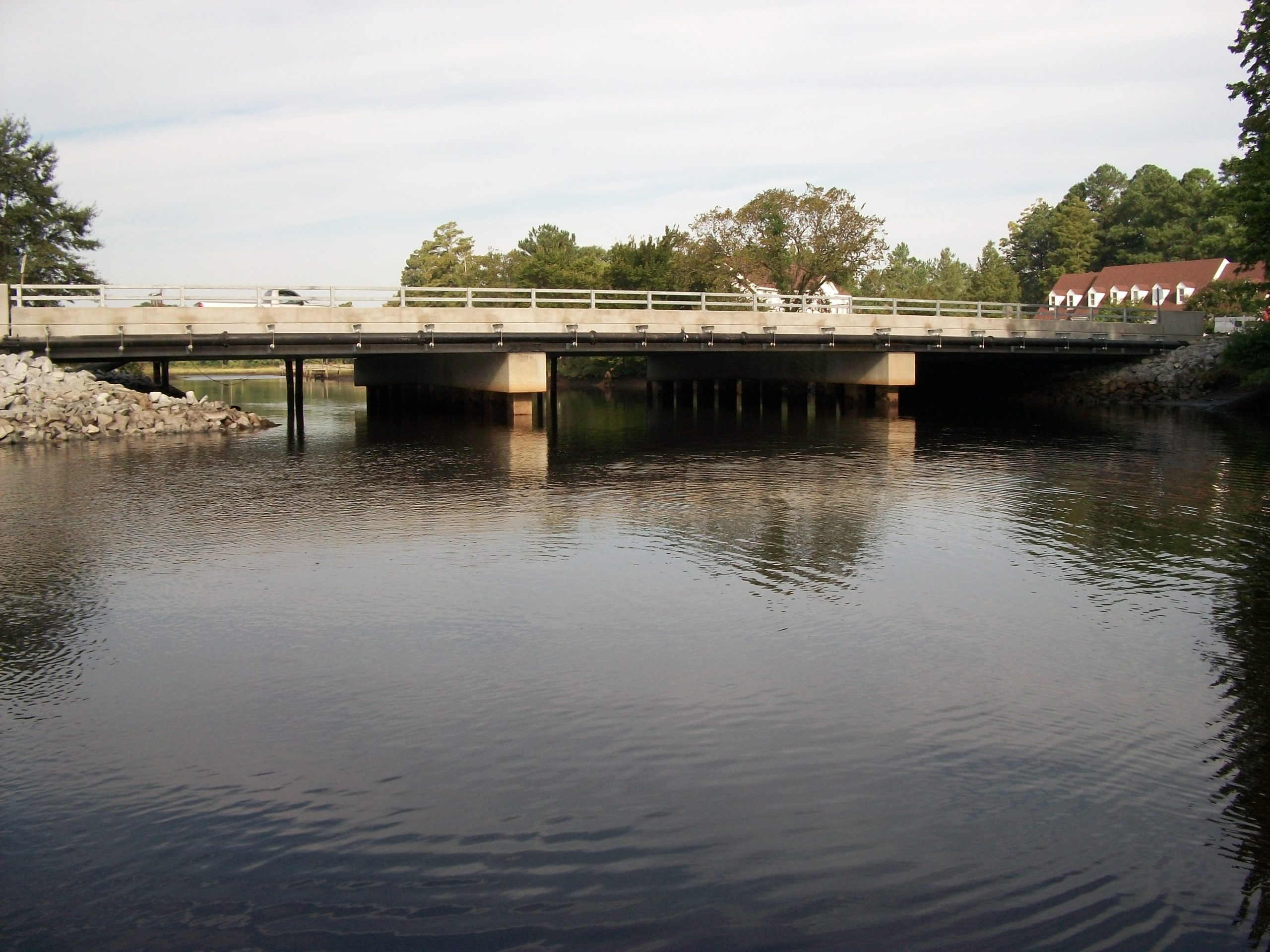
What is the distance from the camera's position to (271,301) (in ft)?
131

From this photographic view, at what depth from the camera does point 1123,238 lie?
422 ft

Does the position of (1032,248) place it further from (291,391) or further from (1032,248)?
(291,391)

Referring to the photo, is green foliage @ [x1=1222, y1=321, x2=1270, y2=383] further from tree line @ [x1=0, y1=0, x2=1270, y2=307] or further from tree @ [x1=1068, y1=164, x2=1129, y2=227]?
tree @ [x1=1068, y1=164, x2=1129, y2=227]

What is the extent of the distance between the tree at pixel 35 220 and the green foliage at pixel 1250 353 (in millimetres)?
64074

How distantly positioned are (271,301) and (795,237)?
152 feet

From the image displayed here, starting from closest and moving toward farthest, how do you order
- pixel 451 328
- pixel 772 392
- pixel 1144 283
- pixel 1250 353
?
pixel 451 328, pixel 1250 353, pixel 772 392, pixel 1144 283

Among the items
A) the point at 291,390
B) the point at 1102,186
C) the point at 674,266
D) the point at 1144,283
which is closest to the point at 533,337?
the point at 291,390

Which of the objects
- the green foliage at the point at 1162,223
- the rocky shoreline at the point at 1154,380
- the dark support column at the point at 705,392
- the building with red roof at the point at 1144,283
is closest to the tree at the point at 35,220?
the dark support column at the point at 705,392

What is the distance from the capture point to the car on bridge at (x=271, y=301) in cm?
3825

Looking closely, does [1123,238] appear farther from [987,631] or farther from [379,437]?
[987,631]

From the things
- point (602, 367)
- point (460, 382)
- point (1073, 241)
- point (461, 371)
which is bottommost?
point (460, 382)

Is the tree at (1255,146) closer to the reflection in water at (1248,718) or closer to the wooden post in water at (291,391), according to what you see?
the reflection in water at (1248,718)

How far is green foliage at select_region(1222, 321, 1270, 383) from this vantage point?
4622cm

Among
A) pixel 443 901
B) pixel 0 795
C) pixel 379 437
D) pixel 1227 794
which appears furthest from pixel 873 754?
pixel 379 437
